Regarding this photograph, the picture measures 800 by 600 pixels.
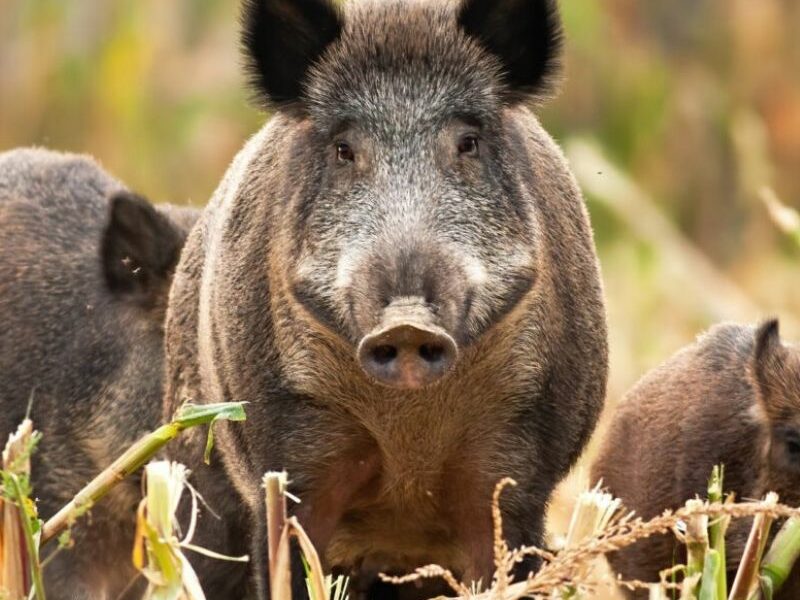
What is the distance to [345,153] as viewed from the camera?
5727 millimetres

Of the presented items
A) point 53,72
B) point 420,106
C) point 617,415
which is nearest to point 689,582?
point 420,106

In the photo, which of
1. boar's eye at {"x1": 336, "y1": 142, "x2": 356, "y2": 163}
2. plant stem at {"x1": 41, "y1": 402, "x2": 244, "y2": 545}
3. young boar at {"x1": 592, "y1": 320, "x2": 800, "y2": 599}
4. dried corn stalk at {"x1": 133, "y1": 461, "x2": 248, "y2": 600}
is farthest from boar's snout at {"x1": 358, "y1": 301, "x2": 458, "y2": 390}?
young boar at {"x1": 592, "y1": 320, "x2": 800, "y2": 599}

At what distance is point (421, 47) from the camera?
578 centimetres

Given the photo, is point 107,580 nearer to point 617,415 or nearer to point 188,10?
point 617,415

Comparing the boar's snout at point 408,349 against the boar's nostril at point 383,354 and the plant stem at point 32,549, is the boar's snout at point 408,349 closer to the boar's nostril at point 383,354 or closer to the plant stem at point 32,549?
the boar's nostril at point 383,354

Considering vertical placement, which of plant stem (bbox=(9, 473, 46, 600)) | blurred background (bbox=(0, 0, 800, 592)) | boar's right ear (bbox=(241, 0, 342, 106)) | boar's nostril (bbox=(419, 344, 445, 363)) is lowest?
plant stem (bbox=(9, 473, 46, 600))

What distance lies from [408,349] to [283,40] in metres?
1.37

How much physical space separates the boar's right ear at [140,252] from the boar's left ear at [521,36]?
2.31 meters

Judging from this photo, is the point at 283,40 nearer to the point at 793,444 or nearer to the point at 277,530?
the point at 277,530

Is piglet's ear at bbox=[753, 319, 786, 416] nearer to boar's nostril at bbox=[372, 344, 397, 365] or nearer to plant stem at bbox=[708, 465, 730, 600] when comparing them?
plant stem at bbox=[708, 465, 730, 600]

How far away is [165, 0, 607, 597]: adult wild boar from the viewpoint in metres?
5.60

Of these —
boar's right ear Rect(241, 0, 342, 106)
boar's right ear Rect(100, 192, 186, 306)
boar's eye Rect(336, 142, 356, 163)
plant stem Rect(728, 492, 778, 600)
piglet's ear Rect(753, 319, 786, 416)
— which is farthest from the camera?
boar's right ear Rect(100, 192, 186, 306)

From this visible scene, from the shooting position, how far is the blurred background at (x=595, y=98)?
45.2 ft

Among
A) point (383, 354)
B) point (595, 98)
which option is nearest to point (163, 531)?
point (383, 354)
